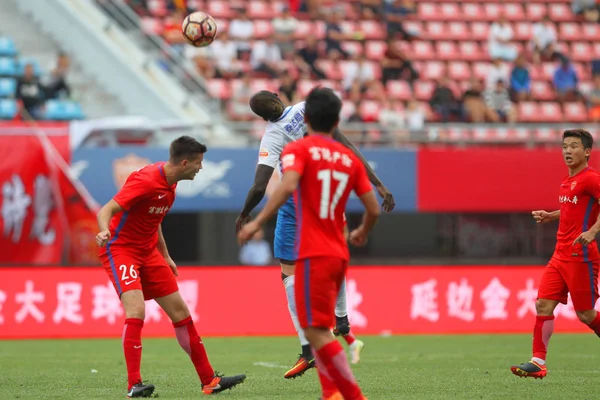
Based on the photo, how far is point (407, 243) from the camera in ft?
71.7

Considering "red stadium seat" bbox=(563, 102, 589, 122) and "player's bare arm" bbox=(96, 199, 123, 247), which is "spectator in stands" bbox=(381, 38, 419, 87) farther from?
"player's bare arm" bbox=(96, 199, 123, 247)

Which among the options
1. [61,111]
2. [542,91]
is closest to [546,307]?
[61,111]

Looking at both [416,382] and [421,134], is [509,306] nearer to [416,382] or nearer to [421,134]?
[421,134]

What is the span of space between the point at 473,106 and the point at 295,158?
49.7 ft

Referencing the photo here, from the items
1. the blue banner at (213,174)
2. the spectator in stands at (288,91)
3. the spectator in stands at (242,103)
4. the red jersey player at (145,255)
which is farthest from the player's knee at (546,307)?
the spectator in stands at (242,103)

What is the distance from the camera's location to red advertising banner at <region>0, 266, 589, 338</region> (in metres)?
16.3

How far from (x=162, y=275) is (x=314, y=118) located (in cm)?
248

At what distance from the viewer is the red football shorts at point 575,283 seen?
9.62 metres

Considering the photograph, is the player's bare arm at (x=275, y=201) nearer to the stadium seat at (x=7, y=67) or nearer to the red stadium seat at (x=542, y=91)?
the stadium seat at (x=7, y=67)

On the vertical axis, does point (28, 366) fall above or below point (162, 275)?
below

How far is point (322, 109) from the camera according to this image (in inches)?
273

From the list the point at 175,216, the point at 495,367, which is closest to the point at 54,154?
the point at 175,216

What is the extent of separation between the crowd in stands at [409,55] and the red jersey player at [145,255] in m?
11.6

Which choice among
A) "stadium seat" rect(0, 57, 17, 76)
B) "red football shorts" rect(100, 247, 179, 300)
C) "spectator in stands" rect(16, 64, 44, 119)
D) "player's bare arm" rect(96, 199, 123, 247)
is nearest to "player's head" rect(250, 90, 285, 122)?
"red football shorts" rect(100, 247, 179, 300)
